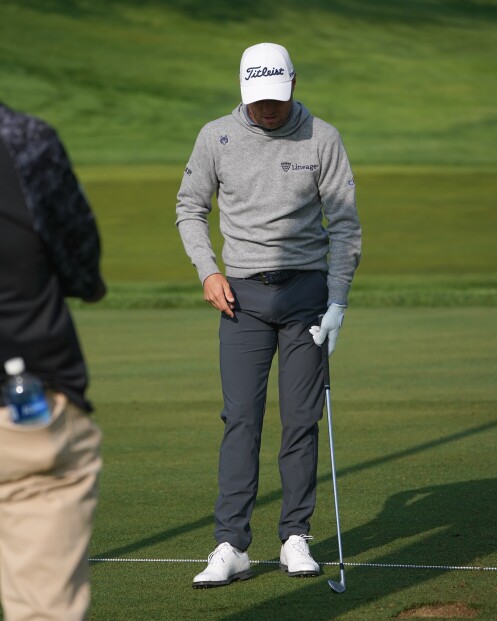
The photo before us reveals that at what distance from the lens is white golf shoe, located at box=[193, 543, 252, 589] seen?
5.51m

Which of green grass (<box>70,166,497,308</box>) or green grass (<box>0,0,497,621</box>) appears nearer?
green grass (<box>0,0,497,621</box>)

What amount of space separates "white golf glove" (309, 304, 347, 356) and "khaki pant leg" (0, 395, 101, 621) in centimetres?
235

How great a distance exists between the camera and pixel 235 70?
52969mm

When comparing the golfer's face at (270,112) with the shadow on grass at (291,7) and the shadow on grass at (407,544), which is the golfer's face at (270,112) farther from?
the shadow on grass at (291,7)

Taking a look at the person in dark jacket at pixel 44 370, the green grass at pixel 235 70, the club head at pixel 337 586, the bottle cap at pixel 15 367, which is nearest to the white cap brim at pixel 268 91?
the club head at pixel 337 586

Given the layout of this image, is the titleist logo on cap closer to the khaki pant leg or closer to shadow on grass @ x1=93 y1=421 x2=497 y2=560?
shadow on grass @ x1=93 y1=421 x2=497 y2=560

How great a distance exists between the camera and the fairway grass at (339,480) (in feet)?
17.6

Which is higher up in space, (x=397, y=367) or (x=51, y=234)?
(x=51, y=234)

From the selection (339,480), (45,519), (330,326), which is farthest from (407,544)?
(45,519)

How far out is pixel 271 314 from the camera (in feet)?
19.2

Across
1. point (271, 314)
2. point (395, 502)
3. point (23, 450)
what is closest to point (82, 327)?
point (395, 502)

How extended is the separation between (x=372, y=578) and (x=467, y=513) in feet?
3.96

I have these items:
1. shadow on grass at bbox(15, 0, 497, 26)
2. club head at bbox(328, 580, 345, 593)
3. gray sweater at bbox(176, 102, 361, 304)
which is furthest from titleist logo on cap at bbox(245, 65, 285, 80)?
shadow on grass at bbox(15, 0, 497, 26)

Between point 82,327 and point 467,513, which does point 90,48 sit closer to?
point 82,327
